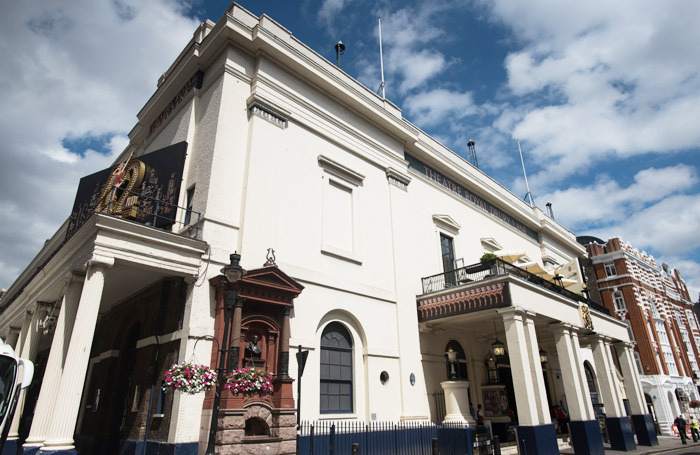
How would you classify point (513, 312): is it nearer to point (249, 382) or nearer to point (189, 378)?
point (249, 382)

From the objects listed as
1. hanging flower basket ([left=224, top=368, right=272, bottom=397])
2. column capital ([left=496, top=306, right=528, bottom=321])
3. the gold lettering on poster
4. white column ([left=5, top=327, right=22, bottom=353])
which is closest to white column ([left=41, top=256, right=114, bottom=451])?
hanging flower basket ([left=224, top=368, right=272, bottom=397])

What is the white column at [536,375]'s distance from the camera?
48.2 feet

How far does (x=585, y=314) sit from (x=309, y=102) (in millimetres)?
15214

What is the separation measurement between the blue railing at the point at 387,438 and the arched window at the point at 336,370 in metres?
0.69

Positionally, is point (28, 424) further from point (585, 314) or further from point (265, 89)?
point (585, 314)

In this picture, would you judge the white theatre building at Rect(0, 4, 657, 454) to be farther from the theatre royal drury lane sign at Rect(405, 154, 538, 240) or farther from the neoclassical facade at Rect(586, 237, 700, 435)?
the neoclassical facade at Rect(586, 237, 700, 435)

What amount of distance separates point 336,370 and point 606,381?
13622 millimetres

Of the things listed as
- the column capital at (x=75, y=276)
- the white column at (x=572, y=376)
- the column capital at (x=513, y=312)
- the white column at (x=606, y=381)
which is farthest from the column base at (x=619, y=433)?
the column capital at (x=75, y=276)

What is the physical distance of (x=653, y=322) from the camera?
3984cm

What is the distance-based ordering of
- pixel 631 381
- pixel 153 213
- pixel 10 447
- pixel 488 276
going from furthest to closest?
1. pixel 631 381
2. pixel 488 276
3. pixel 153 213
4. pixel 10 447

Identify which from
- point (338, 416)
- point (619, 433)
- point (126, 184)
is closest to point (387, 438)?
point (338, 416)

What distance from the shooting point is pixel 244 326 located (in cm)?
1161

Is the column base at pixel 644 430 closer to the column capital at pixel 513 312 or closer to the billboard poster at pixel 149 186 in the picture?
the column capital at pixel 513 312

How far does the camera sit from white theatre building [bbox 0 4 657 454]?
1094 centimetres
